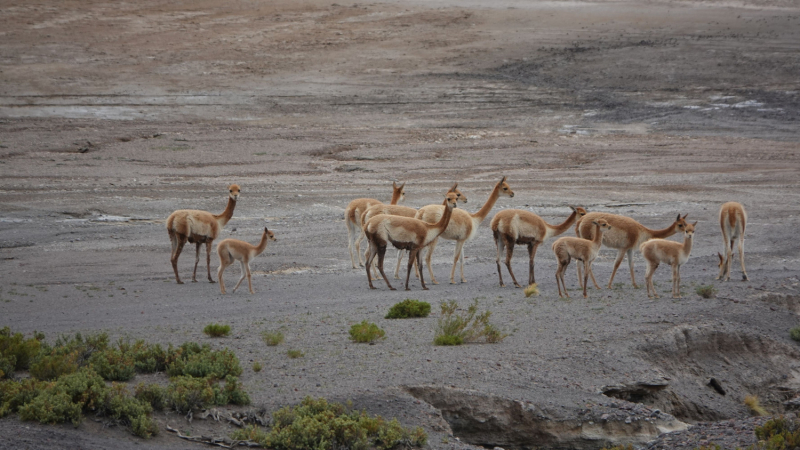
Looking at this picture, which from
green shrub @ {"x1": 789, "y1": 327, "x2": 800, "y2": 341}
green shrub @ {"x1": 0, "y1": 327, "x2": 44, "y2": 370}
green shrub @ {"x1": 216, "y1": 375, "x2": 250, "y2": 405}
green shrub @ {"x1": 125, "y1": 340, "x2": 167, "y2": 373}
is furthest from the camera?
green shrub @ {"x1": 789, "y1": 327, "x2": 800, "y2": 341}

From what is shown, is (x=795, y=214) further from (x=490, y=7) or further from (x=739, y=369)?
(x=490, y=7)

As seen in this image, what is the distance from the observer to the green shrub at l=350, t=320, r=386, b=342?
1291 centimetres

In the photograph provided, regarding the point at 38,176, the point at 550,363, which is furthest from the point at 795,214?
the point at 38,176

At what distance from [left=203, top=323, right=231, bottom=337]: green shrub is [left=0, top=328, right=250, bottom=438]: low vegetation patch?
28.9 inches

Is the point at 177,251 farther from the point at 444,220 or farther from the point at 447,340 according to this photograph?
the point at 447,340

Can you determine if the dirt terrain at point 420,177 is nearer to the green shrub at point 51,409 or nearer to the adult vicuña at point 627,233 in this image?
the green shrub at point 51,409

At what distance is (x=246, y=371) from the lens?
38.0 feet

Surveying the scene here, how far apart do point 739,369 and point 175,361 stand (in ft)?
29.5

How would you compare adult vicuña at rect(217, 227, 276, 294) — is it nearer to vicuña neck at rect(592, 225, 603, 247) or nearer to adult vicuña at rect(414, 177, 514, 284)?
adult vicuña at rect(414, 177, 514, 284)

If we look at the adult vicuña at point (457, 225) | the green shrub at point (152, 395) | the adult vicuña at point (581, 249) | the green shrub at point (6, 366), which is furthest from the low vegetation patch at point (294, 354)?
the adult vicuña at point (457, 225)

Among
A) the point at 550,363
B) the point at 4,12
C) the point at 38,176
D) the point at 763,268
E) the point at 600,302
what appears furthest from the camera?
the point at 4,12

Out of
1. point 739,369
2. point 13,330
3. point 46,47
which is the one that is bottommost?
point 739,369

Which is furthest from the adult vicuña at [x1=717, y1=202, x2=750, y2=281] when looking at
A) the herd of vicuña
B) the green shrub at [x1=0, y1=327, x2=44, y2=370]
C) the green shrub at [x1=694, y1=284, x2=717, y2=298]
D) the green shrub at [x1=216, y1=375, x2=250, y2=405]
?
the green shrub at [x1=0, y1=327, x2=44, y2=370]

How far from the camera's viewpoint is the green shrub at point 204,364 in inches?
433
